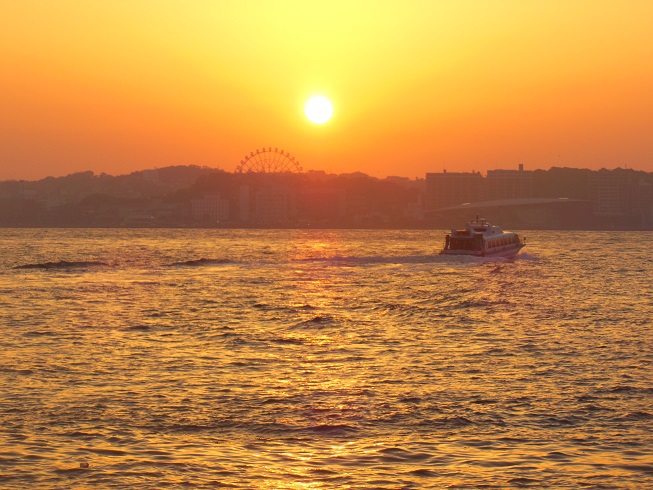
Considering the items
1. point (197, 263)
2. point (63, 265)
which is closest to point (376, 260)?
point (197, 263)

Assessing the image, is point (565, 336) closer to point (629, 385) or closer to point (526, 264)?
point (629, 385)

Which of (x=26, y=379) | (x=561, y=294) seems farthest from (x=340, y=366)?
(x=561, y=294)

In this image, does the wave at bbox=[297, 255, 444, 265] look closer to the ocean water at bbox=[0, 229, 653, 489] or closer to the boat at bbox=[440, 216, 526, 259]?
the boat at bbox=[440, 216, 526, 259]

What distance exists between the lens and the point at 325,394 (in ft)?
76.3

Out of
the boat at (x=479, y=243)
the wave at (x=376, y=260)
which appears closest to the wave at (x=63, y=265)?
the wave at (x=376, y=260)

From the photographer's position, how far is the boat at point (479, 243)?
104 metres

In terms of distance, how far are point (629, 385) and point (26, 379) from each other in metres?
14.3

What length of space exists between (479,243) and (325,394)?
82630mm

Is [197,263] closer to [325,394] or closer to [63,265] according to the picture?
[63,265]

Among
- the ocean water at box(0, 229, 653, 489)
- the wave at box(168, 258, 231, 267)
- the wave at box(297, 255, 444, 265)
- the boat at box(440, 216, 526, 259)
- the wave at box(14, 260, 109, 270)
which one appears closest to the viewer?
the ocean water at box(0, 229, 653, 489)

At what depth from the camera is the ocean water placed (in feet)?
55.4

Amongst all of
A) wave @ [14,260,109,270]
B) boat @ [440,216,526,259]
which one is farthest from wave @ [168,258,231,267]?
boat @ [440,216,526,259]

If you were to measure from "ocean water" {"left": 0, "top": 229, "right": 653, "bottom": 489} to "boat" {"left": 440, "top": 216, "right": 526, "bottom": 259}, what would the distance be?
5445 centimetres

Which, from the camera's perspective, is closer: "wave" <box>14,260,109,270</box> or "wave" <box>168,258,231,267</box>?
"wave" <box>14,260,109,270</box>
